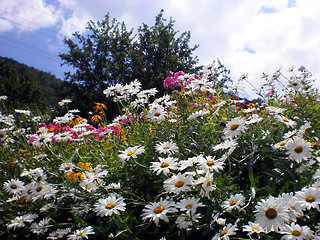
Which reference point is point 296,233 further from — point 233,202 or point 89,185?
point 89,185

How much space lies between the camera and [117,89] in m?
2.49

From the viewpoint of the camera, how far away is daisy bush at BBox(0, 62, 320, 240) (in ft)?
4.06

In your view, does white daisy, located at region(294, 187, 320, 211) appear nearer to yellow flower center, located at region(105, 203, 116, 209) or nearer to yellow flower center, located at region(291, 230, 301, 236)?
yellow flower center, located at region(291, 230, 301, 236)

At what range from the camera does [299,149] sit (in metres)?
1.34

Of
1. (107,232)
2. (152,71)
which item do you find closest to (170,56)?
(152,71)

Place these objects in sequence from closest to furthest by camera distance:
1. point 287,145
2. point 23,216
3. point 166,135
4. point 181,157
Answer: point 287,145
point 181,157
point 23,216
point 166,135

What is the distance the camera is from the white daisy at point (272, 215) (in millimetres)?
1008

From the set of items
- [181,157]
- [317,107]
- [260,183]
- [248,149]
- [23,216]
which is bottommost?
[23,216]

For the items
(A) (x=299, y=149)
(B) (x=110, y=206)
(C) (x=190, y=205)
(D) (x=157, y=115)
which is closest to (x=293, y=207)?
(A) (x=299, y=149)

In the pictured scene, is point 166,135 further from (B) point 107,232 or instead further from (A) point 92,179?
(B) point 107,232

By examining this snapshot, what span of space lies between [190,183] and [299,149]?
64 cm

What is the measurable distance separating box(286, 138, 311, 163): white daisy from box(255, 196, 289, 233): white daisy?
1.32 feet

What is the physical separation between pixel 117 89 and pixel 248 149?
144 centimetres

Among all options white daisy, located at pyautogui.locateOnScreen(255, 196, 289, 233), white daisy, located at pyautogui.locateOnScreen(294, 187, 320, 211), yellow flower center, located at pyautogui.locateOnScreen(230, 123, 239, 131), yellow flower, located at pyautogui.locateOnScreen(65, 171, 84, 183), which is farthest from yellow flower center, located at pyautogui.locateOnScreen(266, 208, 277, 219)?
yellow flower, located at pyautogui.locateOnScreen(65, 171, 84, 183)
